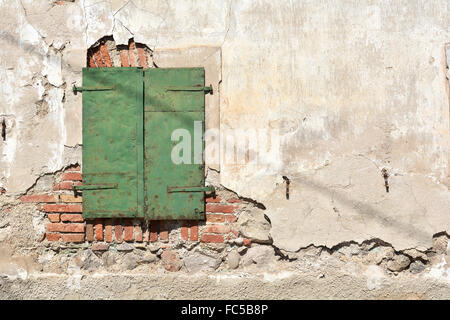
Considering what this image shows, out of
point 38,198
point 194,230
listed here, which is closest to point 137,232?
point 194,230

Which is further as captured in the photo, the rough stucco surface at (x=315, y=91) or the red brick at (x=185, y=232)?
the red brick at (x=185, y=232)

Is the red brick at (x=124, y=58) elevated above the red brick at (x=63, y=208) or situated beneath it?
elevated above

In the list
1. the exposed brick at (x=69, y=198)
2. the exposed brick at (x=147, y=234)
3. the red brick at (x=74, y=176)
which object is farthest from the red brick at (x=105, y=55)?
the exposed brick at (x=147, y=234)

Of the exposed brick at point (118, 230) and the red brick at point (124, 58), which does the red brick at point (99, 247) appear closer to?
the exposed brick at point (118, 230)

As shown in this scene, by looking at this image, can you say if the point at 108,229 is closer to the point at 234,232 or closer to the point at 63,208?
the point at 63,208

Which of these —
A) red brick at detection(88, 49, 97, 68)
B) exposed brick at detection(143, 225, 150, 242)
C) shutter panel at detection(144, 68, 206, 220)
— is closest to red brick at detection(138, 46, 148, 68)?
shutter panel at detection(144, 68, 206, 220)

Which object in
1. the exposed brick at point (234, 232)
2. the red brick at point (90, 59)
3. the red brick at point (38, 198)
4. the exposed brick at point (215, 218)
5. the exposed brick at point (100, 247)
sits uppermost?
the red brick at point (90, 59)

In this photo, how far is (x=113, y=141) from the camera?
126 inches

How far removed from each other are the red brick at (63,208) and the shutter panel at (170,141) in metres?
0.52

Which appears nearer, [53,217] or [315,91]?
[315,91]

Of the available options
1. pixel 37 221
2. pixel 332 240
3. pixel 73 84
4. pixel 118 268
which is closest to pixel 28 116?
pixel 73 84

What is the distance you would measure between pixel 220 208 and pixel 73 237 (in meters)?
1.11

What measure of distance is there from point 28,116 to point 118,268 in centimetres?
130

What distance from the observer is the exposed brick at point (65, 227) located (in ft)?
10.8
